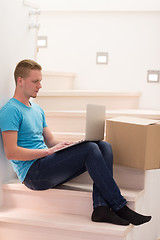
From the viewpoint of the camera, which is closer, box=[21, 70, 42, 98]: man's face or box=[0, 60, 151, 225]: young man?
box=[0, 60, 151, 225]: young man

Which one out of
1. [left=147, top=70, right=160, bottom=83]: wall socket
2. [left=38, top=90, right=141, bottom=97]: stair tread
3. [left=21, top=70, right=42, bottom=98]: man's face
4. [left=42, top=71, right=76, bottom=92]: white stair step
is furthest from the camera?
[left=147, top=70, right=160, bottom=83]: wall socket

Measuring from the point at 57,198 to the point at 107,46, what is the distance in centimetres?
221

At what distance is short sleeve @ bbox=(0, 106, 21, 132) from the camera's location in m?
2.15

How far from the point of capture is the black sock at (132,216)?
207 centimetres

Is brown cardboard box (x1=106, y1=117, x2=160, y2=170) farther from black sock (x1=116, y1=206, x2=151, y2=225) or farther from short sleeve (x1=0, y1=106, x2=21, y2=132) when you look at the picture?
short sleeve (x1=0, y1=106, x2=21, y2=132)

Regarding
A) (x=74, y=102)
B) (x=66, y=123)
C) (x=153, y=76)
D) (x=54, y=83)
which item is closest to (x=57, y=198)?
(x=66, y=123)

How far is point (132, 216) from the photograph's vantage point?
6.85 ft

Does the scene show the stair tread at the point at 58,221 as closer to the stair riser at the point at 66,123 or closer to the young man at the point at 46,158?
Answer: the young man at the point at 46,158

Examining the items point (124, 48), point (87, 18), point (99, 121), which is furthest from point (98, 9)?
point (99, 121)

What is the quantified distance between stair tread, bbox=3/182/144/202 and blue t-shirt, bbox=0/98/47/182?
118 mm

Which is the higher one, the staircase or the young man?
the young man

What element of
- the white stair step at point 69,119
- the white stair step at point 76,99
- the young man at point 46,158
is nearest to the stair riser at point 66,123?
the white stair step at point 69,119

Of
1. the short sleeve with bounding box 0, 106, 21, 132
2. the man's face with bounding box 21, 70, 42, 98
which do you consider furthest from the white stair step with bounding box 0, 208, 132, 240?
the man's face with bounding box 21, 70, 42, 98

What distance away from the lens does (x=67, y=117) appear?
3148mm
